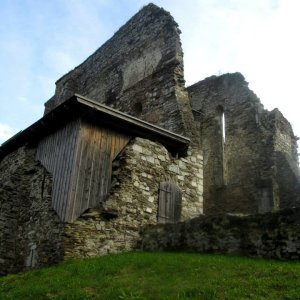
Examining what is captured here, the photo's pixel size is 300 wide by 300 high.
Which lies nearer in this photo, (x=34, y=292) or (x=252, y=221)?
(x=34, y=292)

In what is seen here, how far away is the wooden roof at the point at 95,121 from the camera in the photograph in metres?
11.2

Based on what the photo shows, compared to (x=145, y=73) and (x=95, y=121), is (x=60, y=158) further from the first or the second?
(x=145, y=73)

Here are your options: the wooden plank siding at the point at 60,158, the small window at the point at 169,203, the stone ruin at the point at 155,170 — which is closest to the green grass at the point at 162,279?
the stone ruin at the point at 155,170

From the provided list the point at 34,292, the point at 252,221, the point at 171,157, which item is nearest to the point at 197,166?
the point at 171,157

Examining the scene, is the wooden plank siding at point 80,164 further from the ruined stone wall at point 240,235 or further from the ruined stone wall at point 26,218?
the ruined stone wall at point 240,235

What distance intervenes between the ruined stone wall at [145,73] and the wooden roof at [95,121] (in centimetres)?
100

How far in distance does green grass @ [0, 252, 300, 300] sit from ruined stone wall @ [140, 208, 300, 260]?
1.27ft

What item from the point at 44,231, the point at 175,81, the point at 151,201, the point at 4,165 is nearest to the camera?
the point at 44,231

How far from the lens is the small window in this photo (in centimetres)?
1220

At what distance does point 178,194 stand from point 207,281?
226 inches

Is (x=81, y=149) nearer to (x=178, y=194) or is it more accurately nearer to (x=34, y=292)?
(x=178, y=194)

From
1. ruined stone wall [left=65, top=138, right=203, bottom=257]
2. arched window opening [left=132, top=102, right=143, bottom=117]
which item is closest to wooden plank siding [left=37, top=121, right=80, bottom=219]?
ruined stone wall [left=65, top=138, right=203, bottom=257]

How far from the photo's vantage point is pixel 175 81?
1528 cm

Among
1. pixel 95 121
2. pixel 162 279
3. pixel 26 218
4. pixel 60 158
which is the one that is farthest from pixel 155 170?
pixel 162 279
